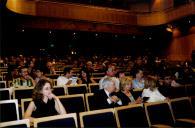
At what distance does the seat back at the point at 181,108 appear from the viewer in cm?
401

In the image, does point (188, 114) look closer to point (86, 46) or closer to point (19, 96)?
point (19, 96)

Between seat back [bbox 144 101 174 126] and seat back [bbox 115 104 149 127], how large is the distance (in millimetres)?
75

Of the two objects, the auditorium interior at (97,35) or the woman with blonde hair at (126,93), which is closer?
the woman with blonde hair at (126,93)

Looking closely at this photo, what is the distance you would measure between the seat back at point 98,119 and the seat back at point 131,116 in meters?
0.08

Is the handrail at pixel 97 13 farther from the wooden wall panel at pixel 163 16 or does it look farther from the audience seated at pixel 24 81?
the audience seated at pixel 24 81

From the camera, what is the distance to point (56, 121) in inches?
116

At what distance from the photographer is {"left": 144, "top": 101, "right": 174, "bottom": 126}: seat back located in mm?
3705

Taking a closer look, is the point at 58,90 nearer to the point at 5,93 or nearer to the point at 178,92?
the point at 5,93

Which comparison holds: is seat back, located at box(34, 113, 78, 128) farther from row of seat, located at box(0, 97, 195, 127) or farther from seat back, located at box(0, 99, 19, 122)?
seat back, located at box(0, 99, 19, 122)

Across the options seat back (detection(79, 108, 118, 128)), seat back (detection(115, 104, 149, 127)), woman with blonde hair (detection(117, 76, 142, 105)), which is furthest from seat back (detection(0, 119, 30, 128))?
woman with blonde hair (detection(117, 76, 142, 105))

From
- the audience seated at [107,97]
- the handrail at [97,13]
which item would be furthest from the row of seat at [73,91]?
the handrail at [97,13]

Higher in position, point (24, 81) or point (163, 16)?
point (163, 16)

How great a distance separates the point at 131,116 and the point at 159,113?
0.51m

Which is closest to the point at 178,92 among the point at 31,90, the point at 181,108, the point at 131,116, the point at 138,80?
the point at 138,80
